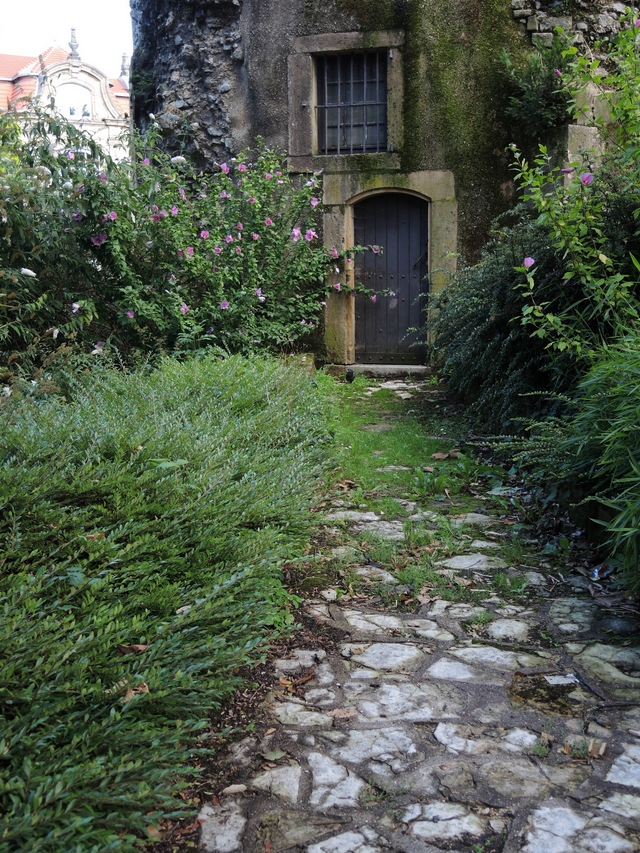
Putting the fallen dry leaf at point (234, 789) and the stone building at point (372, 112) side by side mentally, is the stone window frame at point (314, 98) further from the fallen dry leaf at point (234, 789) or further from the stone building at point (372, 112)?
the fallen dry leaf at point (234, 789)

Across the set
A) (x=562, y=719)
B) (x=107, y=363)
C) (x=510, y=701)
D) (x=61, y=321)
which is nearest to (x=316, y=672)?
(x=510, y=701)

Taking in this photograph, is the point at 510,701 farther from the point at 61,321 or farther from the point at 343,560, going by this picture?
the point at 61,321

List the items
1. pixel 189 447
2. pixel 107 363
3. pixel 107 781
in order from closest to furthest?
pixel 107 781, pixel 189 447, pixel 107 363

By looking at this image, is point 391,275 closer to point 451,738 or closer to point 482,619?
point 482,619

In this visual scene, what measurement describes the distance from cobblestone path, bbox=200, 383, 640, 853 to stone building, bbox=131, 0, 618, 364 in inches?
273

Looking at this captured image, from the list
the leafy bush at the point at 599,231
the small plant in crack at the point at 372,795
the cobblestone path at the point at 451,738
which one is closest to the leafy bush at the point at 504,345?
the leafy bush at the point at 599,231

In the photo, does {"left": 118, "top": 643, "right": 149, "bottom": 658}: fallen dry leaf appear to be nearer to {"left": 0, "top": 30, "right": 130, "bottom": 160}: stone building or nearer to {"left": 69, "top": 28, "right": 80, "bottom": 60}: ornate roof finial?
{"left": 0, "top": 30, "right": 130, "bottom": 160}: stone building

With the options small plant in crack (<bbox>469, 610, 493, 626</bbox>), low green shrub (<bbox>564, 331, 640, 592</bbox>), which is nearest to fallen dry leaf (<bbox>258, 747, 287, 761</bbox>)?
small plant in crack (<bbox>469, 610, 493, 626</bbox>)

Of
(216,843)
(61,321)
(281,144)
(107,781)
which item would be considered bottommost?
(216,843)

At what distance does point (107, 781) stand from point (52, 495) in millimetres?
1115

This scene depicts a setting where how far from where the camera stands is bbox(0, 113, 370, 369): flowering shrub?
677cm

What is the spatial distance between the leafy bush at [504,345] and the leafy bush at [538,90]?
2.46m

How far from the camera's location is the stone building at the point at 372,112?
364 inches

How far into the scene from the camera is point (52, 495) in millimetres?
2582
